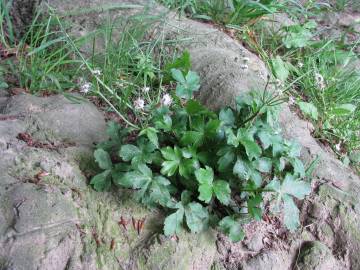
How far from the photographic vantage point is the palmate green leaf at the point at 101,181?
1853 millimetres

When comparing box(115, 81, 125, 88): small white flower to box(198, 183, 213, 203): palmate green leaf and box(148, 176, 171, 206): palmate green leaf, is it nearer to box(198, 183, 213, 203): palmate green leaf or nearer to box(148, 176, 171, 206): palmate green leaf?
box(148, 176, 171, 206): palmate green leaf

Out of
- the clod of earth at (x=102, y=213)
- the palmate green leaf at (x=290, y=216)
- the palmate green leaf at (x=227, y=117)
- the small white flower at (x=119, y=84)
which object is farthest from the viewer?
the small white flower at (x=119, y=84)

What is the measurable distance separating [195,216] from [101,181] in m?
0.42

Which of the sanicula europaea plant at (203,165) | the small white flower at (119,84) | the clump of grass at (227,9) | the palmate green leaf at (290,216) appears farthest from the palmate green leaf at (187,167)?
the clump of grass at (227,9)

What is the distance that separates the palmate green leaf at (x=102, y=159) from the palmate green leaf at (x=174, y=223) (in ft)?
1.09

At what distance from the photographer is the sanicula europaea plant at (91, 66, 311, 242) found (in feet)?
6.09

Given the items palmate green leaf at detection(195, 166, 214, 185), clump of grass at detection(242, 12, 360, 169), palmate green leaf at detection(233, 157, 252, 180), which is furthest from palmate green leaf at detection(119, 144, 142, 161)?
clump of grass at detection(242, 12, 360, 169)

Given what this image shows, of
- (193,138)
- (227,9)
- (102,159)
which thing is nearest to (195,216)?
(193,138)

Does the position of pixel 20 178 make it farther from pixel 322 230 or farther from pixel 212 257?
pixel 322 230

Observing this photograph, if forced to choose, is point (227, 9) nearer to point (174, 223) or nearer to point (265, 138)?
point (265, 138)

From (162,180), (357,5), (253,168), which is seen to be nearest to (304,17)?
(357,5)

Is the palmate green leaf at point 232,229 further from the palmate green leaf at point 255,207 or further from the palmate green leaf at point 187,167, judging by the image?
the palmate green leaf at point 187,167

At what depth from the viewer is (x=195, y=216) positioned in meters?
1.87

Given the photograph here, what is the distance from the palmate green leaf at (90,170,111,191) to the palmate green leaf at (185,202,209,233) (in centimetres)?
35
